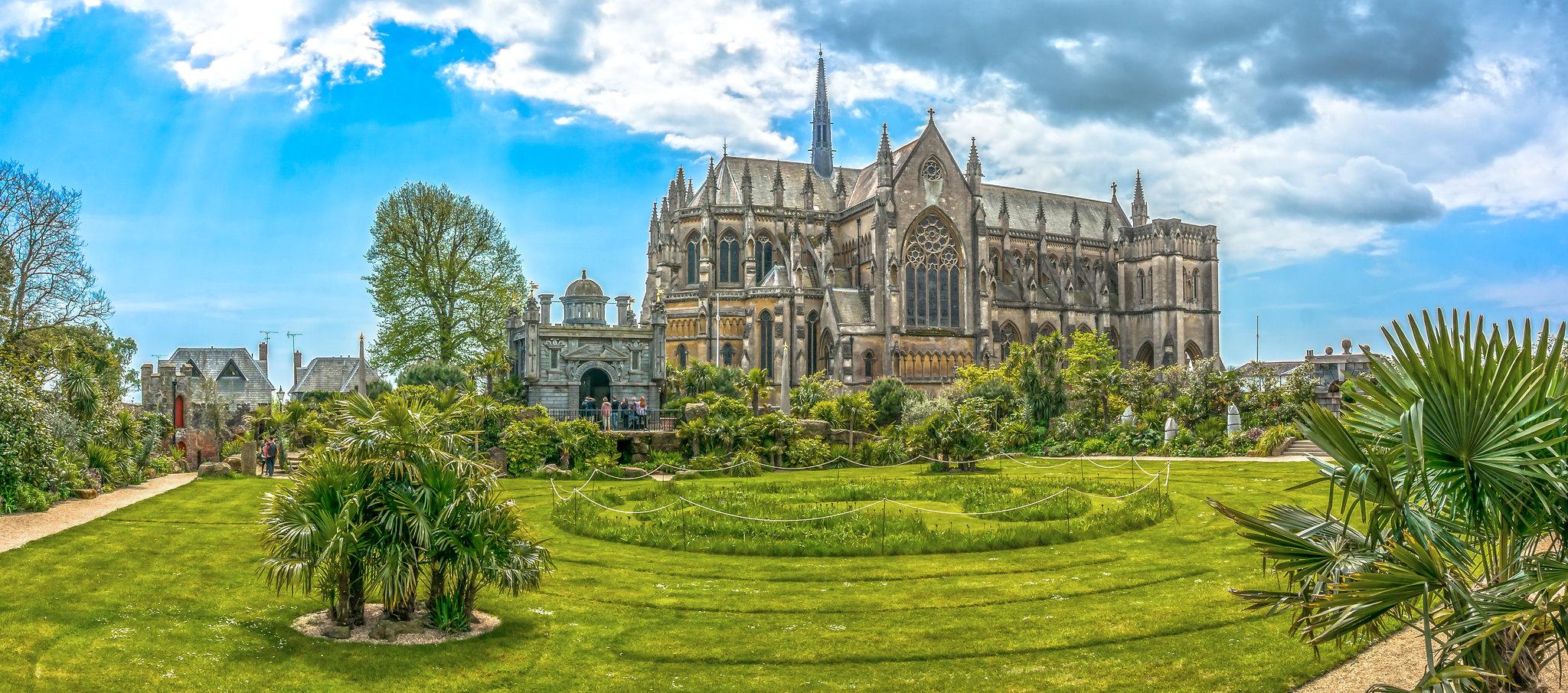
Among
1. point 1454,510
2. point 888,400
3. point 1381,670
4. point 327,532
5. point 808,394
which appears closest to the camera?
point 1454,510

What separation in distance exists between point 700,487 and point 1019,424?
15.2 meters

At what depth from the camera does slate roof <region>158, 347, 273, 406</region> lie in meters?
69.8

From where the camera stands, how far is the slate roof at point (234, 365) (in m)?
69.8

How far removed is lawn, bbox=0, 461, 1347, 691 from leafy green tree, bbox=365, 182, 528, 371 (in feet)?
112

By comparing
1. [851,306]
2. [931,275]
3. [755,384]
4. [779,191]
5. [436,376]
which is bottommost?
[755,384]

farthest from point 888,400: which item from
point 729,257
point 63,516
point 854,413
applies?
point 63,516

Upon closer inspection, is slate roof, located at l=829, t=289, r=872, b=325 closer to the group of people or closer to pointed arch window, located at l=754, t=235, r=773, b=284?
pointed arch window, located at l=754, t=235, r=773, b=284

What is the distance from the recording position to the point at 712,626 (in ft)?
41.7

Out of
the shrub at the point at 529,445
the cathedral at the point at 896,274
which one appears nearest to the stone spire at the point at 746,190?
the cathedral at the point at 896,274

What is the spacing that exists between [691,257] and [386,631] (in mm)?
55787

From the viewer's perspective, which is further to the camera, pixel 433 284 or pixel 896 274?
pixel 896 274

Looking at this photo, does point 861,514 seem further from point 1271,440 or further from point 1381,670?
point 1271,440

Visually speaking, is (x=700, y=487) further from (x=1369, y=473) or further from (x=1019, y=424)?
(x=1369, y=473)

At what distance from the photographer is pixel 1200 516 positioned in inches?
791
